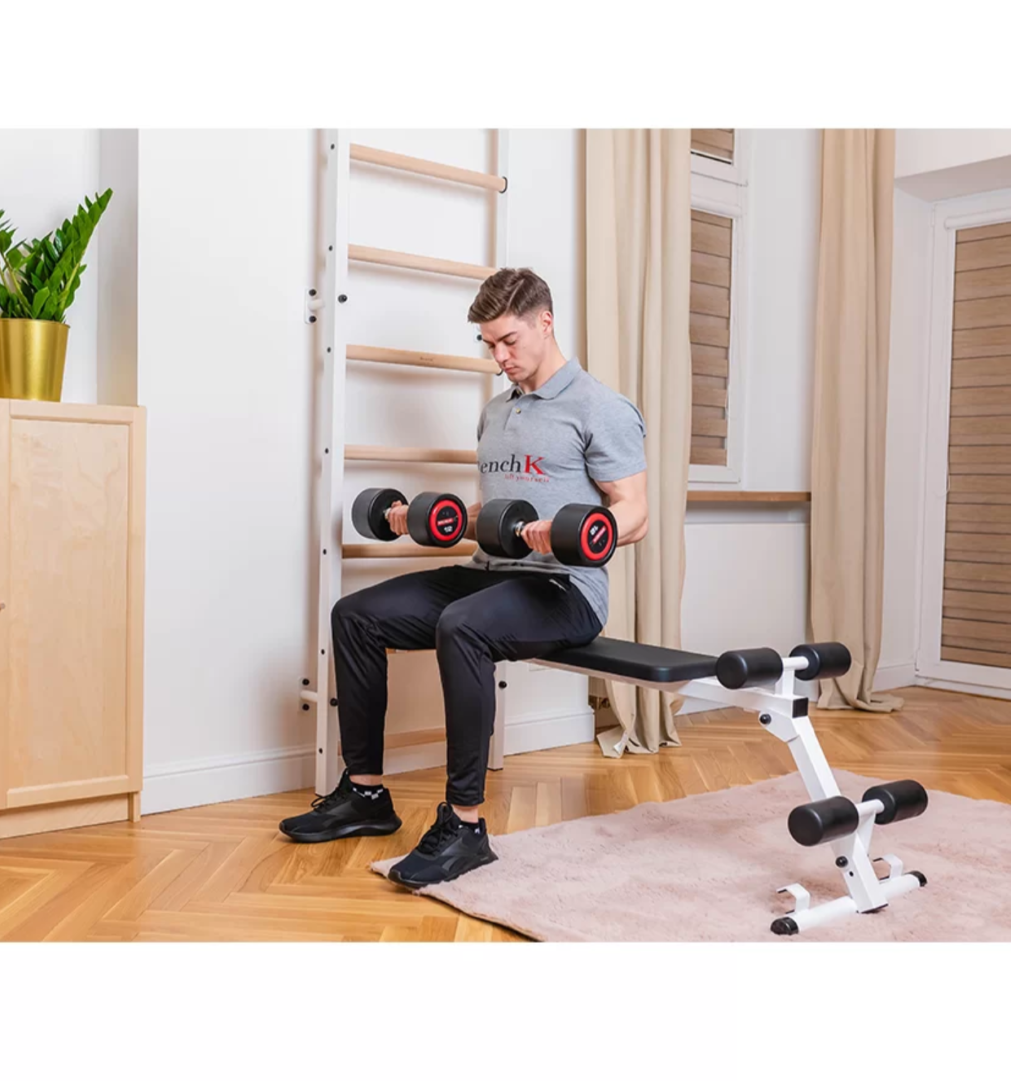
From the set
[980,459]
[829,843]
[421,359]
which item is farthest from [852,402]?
[829,843]

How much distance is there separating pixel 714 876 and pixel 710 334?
250cm

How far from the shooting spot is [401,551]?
303 centimetres

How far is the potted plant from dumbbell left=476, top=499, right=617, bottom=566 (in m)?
1.02

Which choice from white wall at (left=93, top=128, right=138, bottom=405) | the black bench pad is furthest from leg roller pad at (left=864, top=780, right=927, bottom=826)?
white wall at (left=93, top=128, right=138, bottom=405)

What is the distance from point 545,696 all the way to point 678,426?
95cm

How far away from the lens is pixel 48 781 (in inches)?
98.5

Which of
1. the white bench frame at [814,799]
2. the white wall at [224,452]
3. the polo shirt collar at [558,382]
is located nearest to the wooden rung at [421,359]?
the white wall at [224,452]

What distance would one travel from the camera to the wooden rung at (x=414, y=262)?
288 centimetres

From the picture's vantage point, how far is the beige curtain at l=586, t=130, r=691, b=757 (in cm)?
346

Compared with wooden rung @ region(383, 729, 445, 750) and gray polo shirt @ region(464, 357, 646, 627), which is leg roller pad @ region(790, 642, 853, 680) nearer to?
gray polo shirt @ region(464, 357, 646, 627)

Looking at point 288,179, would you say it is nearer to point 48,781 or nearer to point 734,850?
point 48,781

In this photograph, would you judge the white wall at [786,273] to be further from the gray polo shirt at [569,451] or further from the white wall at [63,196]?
the white wall at [63,196]

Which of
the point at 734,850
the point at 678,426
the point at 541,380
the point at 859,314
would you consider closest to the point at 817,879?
the point at 734,850

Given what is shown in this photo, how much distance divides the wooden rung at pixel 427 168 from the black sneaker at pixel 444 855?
5.36 feet
